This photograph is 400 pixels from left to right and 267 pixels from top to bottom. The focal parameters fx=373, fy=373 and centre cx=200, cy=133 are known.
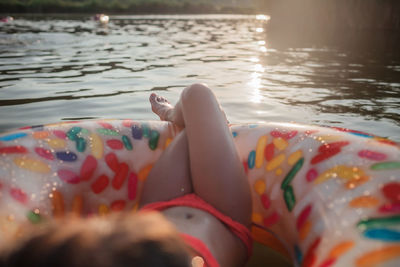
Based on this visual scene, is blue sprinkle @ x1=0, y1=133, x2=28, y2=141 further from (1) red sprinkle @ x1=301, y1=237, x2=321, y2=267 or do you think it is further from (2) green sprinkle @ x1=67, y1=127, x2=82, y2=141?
(1) red sprinkle @ x1=301, y1=237, x2=321, y2=267

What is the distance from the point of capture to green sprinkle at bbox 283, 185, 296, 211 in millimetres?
1406

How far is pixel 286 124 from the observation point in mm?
1714

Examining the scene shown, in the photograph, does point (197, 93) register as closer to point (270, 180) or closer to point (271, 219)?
point (270, 180)

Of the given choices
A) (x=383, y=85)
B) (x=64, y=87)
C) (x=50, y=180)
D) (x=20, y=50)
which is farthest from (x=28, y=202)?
(x=20, y=50)

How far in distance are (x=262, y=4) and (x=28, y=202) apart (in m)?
21.8

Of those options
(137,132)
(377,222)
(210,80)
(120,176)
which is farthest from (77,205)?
(210,80)

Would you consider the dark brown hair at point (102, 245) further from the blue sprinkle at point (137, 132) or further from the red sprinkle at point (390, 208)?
the blue sprinkle at point (137, 132)

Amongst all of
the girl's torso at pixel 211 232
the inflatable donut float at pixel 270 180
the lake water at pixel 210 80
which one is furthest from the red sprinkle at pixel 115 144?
the lake water at pixel 210 80

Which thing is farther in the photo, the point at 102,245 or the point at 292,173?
the point at 292,173

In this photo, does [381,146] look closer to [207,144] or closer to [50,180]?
[207,144]

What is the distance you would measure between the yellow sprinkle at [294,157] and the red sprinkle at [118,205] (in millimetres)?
755

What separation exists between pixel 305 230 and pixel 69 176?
3.02 feet

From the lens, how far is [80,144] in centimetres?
160

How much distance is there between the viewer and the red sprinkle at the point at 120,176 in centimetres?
166
